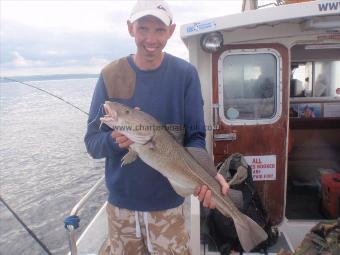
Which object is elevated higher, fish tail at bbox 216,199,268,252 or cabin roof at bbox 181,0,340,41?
cabin roof at bbox 181,0,340,41

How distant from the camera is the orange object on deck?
600cm

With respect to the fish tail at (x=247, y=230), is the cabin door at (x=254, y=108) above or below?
above

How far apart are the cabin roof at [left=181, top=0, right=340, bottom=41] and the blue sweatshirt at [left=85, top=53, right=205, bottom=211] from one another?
2101 millimetres

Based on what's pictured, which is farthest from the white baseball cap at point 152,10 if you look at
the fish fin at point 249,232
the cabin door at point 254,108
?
the cabin door at point 254,108

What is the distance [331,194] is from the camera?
6066 mm

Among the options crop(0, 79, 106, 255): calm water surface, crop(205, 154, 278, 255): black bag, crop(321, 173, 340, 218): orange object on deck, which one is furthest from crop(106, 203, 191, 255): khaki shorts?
crop(0, 79, 106, 255): calm water surface

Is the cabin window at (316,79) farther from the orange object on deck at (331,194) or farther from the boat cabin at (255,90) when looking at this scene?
the boat cabin at (255,90)

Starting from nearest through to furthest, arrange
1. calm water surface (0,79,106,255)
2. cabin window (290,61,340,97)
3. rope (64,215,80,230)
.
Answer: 1. rope (64,215,80,230)
2. cabin window (290,61,340,97)
3. calm water surface (0,79,106,255)

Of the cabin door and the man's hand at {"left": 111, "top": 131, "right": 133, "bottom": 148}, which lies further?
the cabin door

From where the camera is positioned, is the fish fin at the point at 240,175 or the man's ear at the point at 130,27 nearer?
the man's ear at the point at 130,27

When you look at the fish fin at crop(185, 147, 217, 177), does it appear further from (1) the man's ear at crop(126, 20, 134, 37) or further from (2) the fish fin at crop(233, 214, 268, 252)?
(1) the man's ear at crop(126, 20, 134, 37)

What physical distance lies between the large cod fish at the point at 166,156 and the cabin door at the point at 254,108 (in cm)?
254

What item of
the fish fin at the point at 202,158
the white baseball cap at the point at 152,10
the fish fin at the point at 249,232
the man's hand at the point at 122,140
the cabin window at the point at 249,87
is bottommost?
the fish fin at the point at 249,232

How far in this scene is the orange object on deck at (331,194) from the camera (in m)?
6.00
